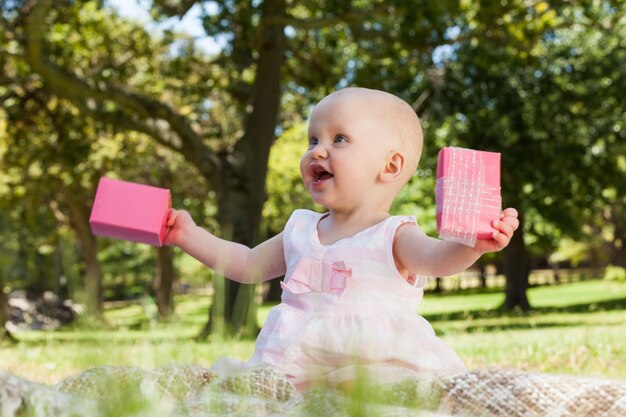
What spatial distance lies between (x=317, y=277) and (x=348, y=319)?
218mm

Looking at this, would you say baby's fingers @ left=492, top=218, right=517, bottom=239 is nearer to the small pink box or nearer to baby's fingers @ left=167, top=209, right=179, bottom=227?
the small pink box

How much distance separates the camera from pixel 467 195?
2453 mm

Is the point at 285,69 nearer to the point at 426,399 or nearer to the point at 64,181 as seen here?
the point at 64,181

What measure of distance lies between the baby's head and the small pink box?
0.59 meters

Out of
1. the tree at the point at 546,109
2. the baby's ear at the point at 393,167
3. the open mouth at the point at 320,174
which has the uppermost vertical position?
the tree at the point at 546,109

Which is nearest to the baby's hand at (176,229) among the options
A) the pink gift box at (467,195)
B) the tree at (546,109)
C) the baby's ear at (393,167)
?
the baby's ear at (393,167)

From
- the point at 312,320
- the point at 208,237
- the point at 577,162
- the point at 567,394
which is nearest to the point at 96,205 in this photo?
the point at 208,237

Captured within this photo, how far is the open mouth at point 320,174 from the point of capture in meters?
2.95

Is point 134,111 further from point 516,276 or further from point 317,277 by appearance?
point 516,276

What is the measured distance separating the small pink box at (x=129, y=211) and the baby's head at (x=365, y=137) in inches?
23.2

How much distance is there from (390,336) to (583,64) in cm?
1800

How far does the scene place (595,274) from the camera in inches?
2437

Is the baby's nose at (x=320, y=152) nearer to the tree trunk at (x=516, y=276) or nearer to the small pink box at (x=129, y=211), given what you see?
the small pink box at (x=129, y=211)

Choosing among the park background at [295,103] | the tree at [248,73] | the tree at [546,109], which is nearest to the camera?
the park background at [295,103]
